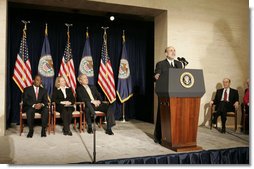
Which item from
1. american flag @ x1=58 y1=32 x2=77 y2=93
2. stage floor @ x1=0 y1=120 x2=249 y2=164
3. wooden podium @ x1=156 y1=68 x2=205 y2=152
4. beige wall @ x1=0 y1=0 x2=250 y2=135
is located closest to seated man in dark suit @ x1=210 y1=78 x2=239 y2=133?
stage floor @ x1=0 y1=120 x2=249 y2=164

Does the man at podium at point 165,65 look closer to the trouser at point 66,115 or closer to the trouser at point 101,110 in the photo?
the trouser at point 101,110

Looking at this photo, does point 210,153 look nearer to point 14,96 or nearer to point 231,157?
point 231,157

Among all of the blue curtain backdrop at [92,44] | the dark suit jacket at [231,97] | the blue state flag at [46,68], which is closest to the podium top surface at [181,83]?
the dark suit jacket at [231,97]

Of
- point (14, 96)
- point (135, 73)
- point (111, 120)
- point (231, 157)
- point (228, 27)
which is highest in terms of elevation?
point (228, 27)

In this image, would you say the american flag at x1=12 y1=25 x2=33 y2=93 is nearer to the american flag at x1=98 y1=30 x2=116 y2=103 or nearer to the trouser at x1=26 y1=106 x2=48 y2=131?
the trouser at x1=26 y1=106 x2=48 y2=131

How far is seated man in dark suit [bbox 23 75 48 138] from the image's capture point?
4.54 metres

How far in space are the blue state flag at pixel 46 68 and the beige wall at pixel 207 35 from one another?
97 centimetres

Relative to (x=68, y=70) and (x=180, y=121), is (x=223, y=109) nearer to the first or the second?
(x=180, y=121)

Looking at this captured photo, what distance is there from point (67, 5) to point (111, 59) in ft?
5.60

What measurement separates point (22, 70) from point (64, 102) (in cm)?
128

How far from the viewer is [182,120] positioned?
3.59m

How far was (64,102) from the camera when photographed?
4.87m

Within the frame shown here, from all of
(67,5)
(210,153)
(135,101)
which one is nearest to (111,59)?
(135,101)

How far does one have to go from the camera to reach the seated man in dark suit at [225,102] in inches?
206
